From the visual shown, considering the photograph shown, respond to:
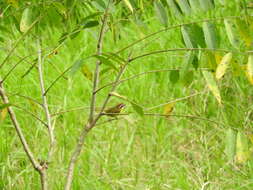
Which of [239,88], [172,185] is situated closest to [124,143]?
[172,185]

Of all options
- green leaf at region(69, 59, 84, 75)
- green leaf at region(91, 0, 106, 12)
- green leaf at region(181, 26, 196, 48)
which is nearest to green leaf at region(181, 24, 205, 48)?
green leaf at region(181, 26, 196, 48)

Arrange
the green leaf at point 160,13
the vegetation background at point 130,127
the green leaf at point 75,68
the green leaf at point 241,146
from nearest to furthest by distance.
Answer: the green leaf at point 75,68 → the green leaf at point 241,146 → the green leaf at point 160,13 → the vegetation background at point 130,127

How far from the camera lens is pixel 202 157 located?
273 centimetres

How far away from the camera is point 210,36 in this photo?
157cm

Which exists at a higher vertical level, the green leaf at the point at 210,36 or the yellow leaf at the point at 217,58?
the green leaf at the point at 210,36

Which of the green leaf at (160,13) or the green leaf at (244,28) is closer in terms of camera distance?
the green leaf at (244,28)

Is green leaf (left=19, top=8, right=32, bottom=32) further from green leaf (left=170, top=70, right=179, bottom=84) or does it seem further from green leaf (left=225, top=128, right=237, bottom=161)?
green leaf (left=225, top=128, right=237, bottom=161)

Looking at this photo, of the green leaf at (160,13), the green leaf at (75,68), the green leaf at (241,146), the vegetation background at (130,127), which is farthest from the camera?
the vegetation background at (130,127)

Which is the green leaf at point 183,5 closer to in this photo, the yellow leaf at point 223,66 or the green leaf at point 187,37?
the green leaf at point 187,37

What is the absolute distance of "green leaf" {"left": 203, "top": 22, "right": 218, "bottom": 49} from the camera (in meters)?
1.56

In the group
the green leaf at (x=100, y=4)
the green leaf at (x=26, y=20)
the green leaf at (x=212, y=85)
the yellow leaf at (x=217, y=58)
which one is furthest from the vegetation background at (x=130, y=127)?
the green leaf at (x=212, y=85)

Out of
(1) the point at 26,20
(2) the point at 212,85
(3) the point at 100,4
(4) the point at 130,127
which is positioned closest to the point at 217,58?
(2) the point at 212,85

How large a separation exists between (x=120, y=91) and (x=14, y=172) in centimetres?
85

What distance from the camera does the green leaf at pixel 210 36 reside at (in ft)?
5.13
